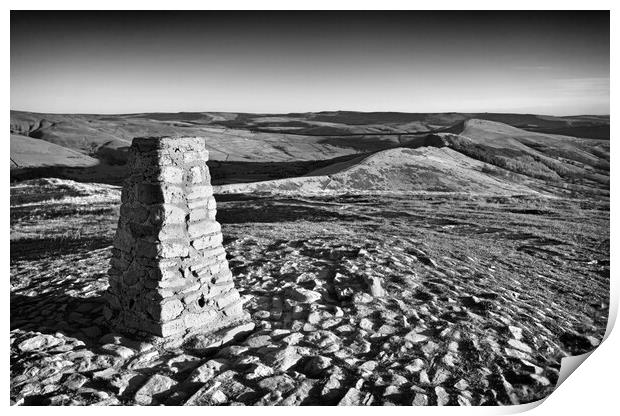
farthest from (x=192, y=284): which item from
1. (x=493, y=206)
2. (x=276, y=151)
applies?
(x=276, y=151)

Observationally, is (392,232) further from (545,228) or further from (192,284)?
(192,284)

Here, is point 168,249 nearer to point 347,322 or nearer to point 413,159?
point 347,322

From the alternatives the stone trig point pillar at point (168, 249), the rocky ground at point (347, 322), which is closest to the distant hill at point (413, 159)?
the rocky ground at point (347, 322)

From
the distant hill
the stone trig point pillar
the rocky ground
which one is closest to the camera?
the rocky ground

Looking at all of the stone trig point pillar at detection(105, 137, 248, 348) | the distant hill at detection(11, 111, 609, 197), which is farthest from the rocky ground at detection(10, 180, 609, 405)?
the distant hill at detection(11, 111, 609, 197)

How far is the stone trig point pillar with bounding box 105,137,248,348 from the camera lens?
4352 millimetres

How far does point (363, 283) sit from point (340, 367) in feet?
5.99

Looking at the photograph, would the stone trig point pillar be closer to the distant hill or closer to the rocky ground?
the rocky ground

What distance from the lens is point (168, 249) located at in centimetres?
434

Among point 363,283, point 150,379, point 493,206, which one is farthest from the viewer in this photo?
point 493,206

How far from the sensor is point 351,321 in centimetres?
490

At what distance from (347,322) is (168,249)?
2.08m

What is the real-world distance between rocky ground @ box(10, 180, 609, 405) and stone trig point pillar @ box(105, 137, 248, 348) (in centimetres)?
33

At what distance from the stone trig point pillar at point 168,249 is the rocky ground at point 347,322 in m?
0.33
